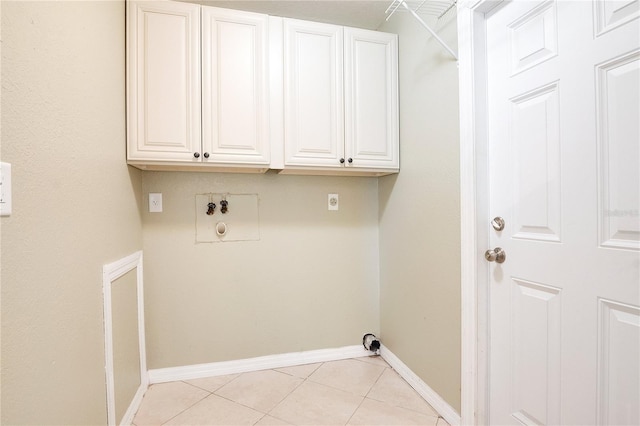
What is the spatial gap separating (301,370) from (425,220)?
1319 millimetres

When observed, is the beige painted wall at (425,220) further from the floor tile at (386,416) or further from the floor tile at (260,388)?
the floor tile at (260,388)

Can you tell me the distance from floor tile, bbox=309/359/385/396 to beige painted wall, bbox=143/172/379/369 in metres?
0.15

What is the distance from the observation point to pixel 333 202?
2258 millimetres

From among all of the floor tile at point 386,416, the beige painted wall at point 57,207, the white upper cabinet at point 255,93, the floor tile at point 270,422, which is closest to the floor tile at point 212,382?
the floor tile at point 270,422

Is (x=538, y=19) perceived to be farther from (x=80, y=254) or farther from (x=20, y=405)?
(x=20, y=405)

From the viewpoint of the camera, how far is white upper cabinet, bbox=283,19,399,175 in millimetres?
1856

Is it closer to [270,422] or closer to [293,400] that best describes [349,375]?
[293,400]

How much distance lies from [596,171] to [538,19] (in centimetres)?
63

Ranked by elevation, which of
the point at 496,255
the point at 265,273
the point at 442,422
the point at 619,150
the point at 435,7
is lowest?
the point at 442,422

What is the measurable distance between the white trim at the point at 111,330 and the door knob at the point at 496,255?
5.49 feet

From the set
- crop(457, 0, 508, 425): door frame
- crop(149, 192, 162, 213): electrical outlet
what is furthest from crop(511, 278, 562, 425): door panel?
crop(149, 192, 162, 213): electrical outlet

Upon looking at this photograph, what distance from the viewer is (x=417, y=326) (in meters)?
1.85

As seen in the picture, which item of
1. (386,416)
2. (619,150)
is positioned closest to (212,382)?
(386,416)

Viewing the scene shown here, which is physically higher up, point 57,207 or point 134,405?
point 57,207
